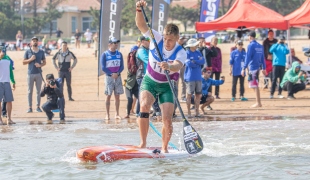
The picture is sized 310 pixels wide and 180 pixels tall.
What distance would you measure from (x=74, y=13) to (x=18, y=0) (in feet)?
20.1

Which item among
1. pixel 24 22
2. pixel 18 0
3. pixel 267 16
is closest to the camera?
pixel 267 16

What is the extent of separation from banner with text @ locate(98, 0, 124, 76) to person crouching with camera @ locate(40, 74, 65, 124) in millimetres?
2548

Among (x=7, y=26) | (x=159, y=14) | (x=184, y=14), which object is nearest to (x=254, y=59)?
(x=159, y=14)

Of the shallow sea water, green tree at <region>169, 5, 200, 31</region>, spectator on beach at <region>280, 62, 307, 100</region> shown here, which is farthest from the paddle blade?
green tree at <region>169, 5, 200, 31</region>

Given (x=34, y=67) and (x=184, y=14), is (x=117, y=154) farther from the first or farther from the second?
(x=184, y=14)

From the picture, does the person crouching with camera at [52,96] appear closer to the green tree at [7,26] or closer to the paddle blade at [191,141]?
the paddle blade at [191,141]

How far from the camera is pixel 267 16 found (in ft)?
63.3

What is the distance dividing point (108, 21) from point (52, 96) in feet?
11.1

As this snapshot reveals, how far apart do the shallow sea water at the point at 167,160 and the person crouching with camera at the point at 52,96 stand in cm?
38

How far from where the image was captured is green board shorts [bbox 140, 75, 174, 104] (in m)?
9.75

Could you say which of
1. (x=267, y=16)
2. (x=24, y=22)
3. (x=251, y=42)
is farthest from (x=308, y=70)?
(x=24, y=22)

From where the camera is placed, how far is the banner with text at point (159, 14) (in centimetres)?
1822

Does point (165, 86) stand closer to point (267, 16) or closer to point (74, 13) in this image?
point (267, 16)

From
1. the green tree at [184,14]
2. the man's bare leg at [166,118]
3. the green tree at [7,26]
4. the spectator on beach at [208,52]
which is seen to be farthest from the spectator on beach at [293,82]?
the green tree at [184,14]
